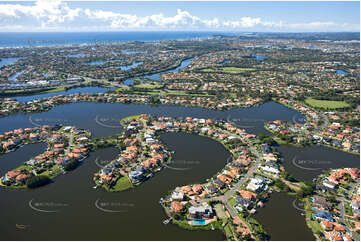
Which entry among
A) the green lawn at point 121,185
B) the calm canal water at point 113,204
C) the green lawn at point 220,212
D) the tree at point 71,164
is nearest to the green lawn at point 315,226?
the calm canal water at point 113,204

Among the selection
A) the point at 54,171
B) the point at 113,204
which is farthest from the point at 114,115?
the point at 113,204

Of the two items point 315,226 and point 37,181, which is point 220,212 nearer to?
point 315,226

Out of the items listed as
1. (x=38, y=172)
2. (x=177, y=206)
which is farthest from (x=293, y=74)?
(x=38, y=172)

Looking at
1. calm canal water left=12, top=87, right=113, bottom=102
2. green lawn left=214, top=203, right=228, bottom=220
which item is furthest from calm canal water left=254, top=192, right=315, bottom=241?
calm canal water left=12, top=87, right=113, bottom=102

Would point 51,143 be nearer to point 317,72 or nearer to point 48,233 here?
point 48,233

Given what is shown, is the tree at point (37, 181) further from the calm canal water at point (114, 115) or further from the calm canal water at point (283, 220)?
the calm canal water at point (283, 220)
